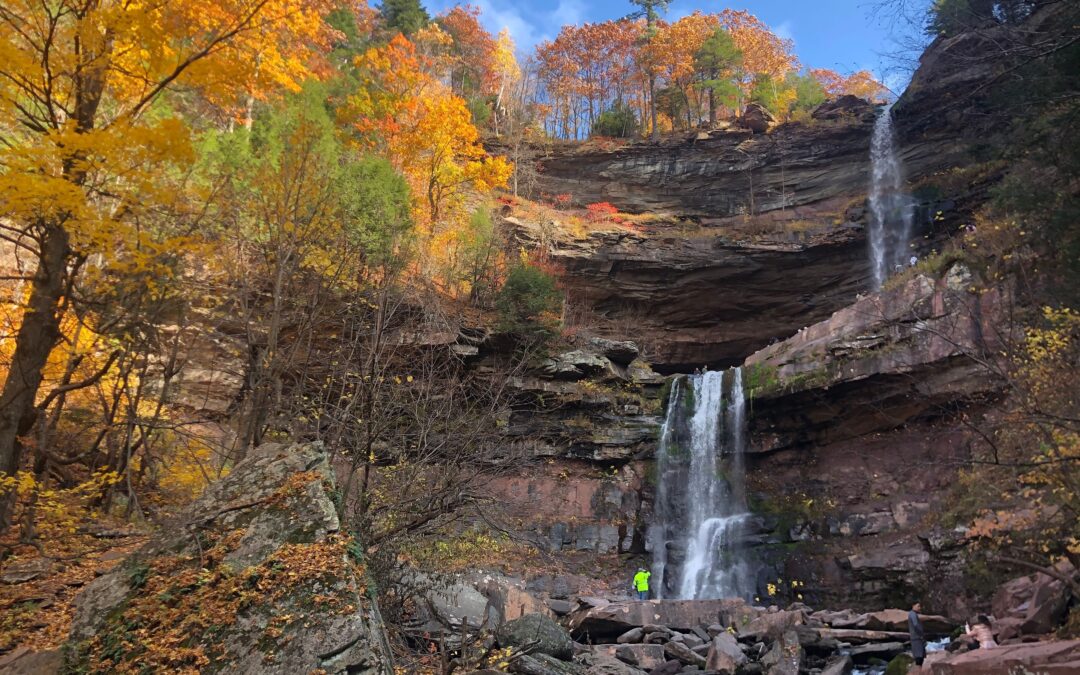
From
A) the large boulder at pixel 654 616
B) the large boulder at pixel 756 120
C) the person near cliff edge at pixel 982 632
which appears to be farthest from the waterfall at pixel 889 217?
the large boulder at pixel 654 616

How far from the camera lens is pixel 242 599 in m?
3.52

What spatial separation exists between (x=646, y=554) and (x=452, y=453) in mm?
11128

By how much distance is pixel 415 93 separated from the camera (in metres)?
23.7

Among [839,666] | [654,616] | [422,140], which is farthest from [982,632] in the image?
[422,140]

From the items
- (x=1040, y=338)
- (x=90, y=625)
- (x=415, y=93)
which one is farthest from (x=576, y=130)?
(x=90, y=625)

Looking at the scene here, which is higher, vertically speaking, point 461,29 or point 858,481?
point 461,29

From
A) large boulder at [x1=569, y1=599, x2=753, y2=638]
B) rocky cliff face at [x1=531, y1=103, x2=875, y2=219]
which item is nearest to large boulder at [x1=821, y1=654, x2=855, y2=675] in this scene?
large boulder at [x1=569, y1=599, x2=753, y2=638]

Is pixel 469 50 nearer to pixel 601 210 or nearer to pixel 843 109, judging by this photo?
pixel 601 210

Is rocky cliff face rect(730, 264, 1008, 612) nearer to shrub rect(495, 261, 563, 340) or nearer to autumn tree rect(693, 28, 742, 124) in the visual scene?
shrub rect(495, 261, 563, 340)

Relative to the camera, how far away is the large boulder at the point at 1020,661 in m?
5.42

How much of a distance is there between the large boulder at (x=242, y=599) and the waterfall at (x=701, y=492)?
46.2 ft

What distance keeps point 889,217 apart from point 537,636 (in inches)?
882

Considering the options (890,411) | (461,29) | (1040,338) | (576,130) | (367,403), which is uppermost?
(461,29)

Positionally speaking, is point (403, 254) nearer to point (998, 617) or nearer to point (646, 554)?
point (998, 617)
